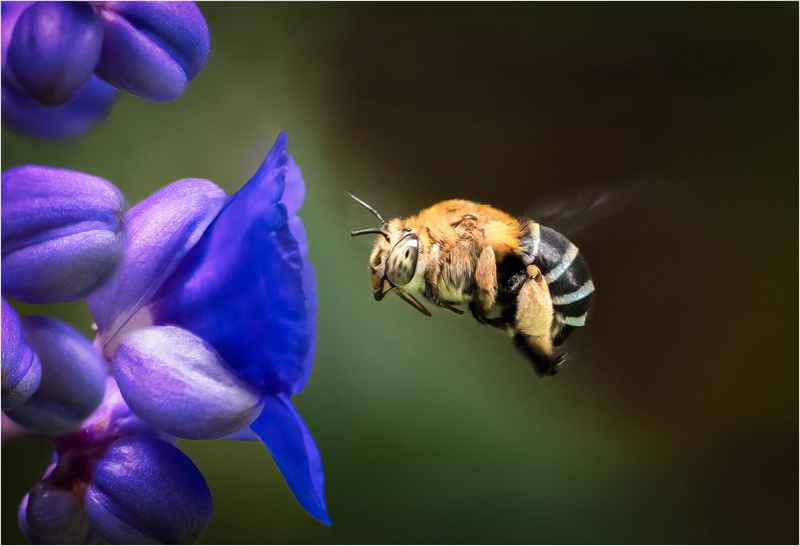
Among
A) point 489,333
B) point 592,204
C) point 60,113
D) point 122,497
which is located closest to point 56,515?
point 122,497

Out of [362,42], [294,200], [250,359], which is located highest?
[362,42]

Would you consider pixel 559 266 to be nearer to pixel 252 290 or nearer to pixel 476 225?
pixel 476 225

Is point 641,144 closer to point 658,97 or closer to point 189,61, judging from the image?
point 658,97

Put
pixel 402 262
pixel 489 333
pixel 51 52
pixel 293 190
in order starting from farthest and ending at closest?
pixel 489 333, pixel 402 262, pixel 293 190, pixel 51 52

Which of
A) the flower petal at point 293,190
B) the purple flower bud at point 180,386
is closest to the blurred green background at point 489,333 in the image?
the flower petal at point 293,190

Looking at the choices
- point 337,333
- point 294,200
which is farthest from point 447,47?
point 294,200

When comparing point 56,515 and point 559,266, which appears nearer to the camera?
point 56,515

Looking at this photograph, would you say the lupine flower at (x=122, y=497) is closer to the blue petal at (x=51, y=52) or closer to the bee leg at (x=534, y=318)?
the blue petal at (x=51, y=52)
